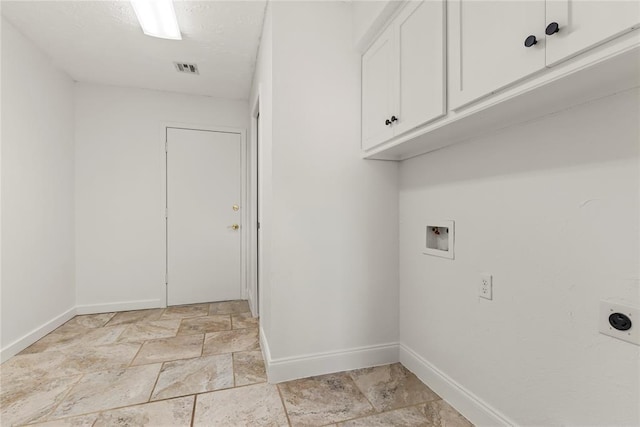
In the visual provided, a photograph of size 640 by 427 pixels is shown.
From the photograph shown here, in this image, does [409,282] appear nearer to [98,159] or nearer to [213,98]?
[213,98]

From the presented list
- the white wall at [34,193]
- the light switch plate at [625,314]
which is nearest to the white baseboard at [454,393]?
the light switch plate at [625,314]

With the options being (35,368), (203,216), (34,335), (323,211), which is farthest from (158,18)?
(34,335)

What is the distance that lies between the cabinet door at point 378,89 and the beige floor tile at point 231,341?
177cm

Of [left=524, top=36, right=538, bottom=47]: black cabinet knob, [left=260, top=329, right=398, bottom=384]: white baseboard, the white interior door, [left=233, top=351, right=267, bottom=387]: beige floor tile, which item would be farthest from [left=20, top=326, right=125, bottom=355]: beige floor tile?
[left=524, top=36, right=538, bottom=47]: black cabinet knob

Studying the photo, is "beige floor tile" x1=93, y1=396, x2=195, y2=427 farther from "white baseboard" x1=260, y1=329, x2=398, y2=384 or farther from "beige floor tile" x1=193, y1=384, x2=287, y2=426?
"white baseboard" x1=260, y1=329, x2=398, y2=384

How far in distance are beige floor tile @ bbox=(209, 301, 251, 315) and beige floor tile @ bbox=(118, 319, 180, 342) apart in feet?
1.33

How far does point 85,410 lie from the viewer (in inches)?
62.6

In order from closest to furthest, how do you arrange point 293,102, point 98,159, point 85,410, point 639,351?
point 639,351, point 85,410, point 293,102, point 98,159

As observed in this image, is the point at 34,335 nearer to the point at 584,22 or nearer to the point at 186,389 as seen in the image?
the point at 186,389

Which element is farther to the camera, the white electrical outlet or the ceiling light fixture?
the ceiling light fixture

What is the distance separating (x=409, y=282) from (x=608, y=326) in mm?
1078

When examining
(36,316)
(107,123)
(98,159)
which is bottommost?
(36,316)

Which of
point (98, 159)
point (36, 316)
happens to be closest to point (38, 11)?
point (98, 159)

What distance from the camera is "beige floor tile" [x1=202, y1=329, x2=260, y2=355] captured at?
229 cm
